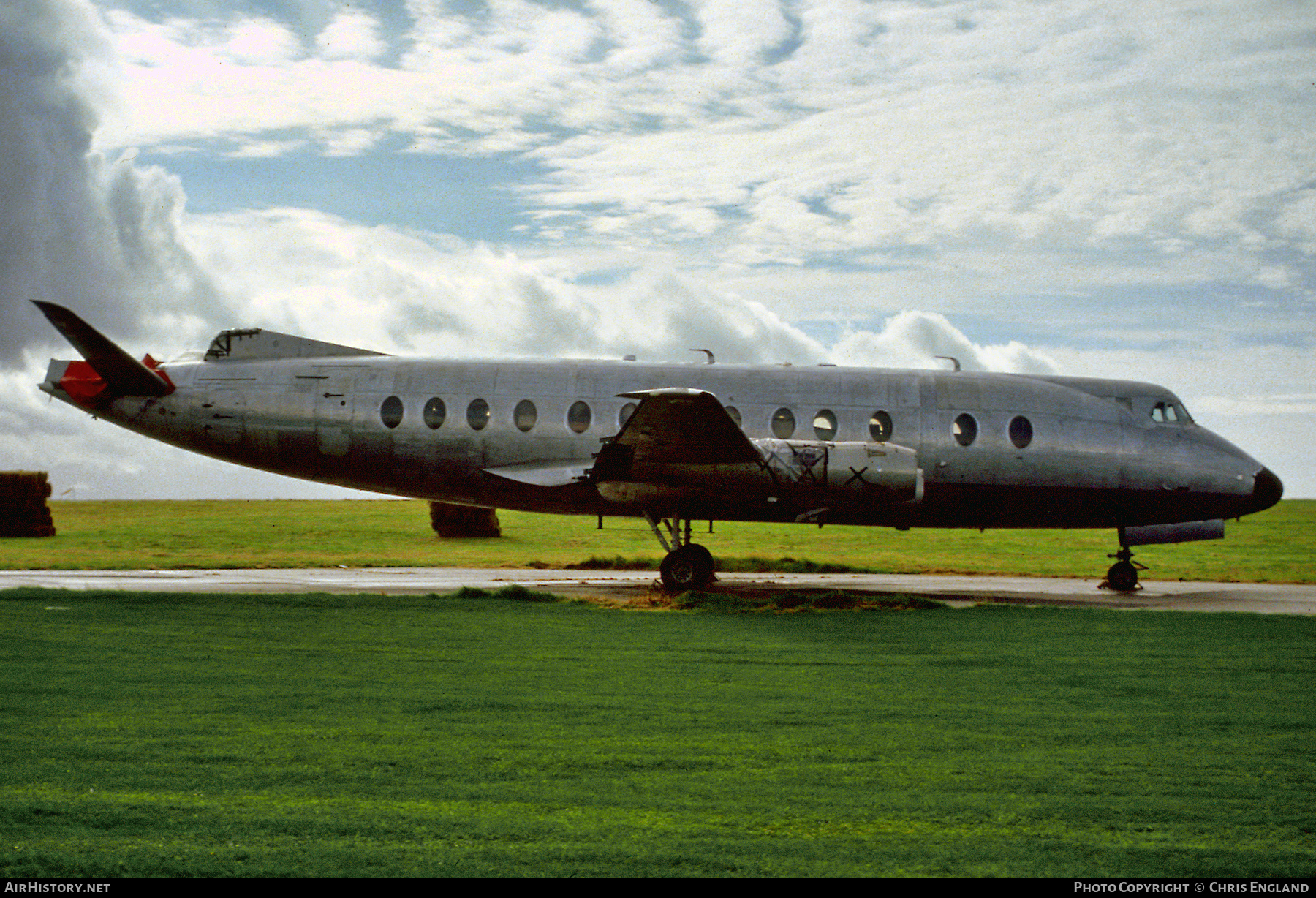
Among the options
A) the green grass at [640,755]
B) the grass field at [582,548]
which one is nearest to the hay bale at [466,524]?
the grass field at [582,548]

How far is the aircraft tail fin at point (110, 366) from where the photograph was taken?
1942 centimetres

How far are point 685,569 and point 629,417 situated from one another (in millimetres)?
2902

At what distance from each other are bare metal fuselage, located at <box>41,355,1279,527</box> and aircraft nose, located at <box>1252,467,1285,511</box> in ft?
0.15

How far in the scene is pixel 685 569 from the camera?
19328 mm

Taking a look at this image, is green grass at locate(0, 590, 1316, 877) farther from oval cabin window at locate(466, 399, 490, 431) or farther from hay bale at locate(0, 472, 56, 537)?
hay bale at locate(0, 472, 56, 537)

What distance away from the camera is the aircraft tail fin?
63.7 ft

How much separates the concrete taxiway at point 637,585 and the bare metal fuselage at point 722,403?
62.0 inches

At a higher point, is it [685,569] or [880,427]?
[880,427]

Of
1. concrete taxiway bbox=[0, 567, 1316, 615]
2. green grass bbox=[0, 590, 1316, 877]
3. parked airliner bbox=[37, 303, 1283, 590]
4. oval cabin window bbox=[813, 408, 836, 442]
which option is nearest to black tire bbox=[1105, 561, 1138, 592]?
→ concrete taxiway bbox=[0, 567, 1316, 615]

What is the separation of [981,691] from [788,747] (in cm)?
300

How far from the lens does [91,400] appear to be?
811 inches

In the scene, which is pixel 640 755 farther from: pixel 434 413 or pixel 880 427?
pixel 434 413

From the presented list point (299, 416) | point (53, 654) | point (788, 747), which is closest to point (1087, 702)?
point (788, 747)

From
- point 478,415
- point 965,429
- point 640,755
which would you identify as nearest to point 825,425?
point 965,429
